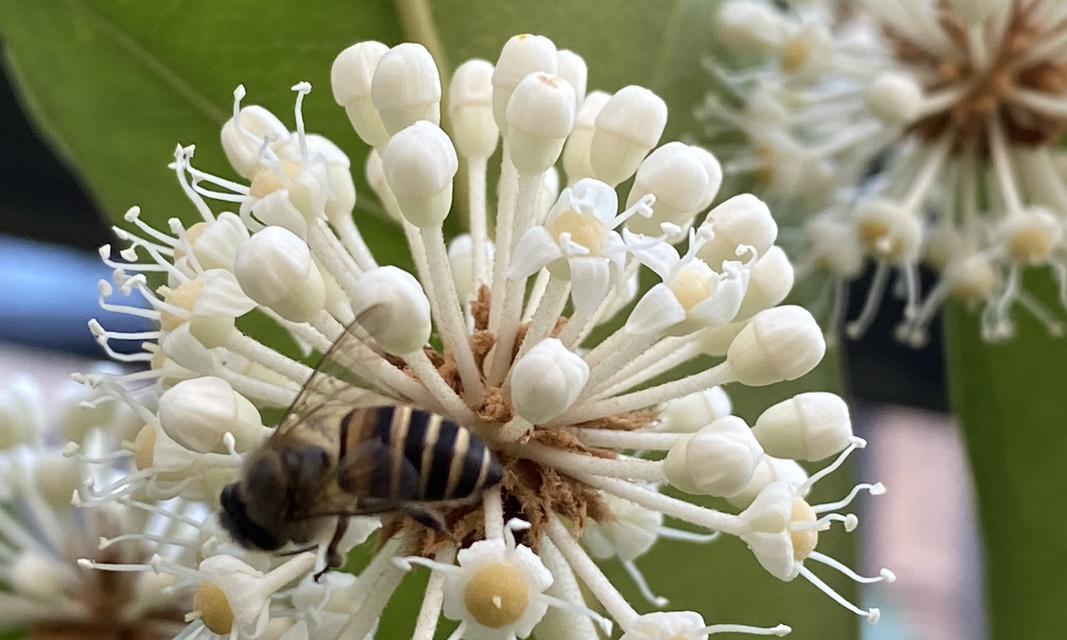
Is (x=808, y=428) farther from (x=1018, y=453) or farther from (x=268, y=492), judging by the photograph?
(x=1018, y=453)

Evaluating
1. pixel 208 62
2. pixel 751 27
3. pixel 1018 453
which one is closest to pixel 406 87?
pixel 208 62

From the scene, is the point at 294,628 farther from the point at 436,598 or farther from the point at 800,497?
the point at 800,497

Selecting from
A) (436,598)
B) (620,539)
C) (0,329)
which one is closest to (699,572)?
(620,539)

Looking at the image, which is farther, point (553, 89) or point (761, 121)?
point (761, 121)

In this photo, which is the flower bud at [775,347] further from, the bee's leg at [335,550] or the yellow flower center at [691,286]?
the bee's leg at [335,550]

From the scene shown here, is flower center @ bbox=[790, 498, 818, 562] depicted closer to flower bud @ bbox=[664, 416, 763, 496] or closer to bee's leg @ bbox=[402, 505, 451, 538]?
flower bud @ bbox=[664, 416, 763, 496]

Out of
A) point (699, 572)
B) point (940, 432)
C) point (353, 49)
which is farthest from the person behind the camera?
point (940, 432)
